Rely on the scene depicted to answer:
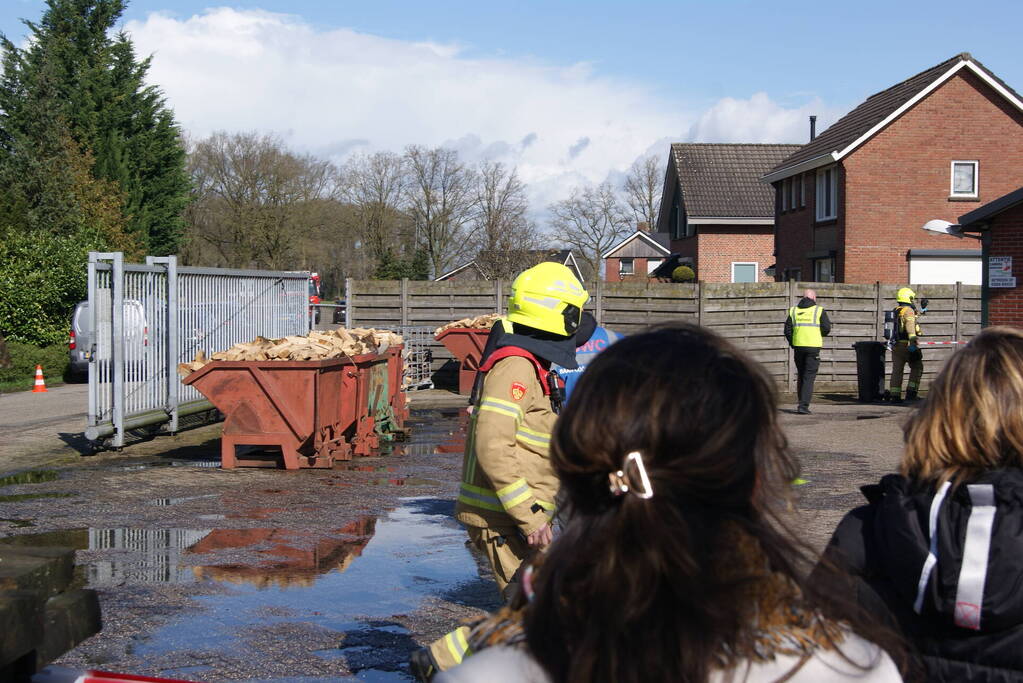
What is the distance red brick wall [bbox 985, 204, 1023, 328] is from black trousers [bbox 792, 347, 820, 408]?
9.30ft

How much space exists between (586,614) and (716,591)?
0.60 ft

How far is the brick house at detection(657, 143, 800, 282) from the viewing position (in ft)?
147

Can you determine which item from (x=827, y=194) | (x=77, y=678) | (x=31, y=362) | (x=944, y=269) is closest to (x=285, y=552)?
(x=77, y=678)

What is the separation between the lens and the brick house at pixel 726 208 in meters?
44.7

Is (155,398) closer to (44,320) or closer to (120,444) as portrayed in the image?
(120,444)

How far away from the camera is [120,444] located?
40.1 ft

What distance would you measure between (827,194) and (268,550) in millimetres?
28184

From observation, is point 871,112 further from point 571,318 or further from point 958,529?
point 958,529

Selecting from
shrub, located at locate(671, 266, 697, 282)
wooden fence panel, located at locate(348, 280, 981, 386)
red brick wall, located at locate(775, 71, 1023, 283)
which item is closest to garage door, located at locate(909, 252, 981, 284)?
red brick wall, located at locate(775, 71, 1023, 283)

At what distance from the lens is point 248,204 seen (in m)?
55.8

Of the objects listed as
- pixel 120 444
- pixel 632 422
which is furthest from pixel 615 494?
pixel 120 444

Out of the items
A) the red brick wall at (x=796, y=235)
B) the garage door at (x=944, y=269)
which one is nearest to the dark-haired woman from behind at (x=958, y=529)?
the garage door at (x=944, y=269)

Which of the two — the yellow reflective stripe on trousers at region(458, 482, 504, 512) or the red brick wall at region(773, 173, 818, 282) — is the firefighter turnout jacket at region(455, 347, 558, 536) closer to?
the yellow reflective stripe on trousers at region(458, 482, 504, 512)

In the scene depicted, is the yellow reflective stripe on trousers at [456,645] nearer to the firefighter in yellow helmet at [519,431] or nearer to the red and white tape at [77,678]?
the firefighter in yellow helmet at [519,431]
